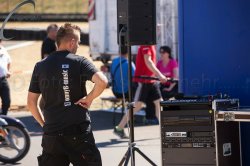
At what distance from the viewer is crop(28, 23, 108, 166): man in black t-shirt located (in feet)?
21.5

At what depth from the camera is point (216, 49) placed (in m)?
7.79

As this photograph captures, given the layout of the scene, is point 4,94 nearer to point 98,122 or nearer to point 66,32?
point 98,122

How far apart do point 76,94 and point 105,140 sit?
5.58 meters

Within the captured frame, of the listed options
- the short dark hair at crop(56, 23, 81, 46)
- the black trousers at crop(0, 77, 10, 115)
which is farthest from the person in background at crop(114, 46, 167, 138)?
the short dark hair at crop(56, 23, 81, 46)

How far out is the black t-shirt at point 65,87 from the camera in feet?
21.5

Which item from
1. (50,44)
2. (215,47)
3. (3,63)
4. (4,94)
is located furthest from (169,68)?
(215,47)

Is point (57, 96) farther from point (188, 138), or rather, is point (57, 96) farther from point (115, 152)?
point (115, 152)

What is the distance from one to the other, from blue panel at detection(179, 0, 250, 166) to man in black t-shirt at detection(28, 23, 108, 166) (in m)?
1.68

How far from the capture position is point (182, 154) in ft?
24.2

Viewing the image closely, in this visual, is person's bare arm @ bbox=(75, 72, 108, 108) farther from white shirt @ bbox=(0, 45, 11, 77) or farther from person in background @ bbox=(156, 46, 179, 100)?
person in background @ bbox=(156, 46, 179, 100)

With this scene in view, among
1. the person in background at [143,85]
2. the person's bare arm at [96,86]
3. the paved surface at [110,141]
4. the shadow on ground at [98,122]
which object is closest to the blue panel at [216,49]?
the person's bare arm at [96,86]

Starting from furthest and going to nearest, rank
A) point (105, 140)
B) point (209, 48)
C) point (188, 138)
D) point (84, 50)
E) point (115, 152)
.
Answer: point (84, 50), point (105, 140), point (115, 152), point (209, 48), point (188, 138)

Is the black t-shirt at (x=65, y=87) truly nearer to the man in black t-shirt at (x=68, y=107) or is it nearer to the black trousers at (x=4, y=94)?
Answer: the man in black t-shirt at (x=68, y=107)

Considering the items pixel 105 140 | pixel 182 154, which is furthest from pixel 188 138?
pixel 105 140
